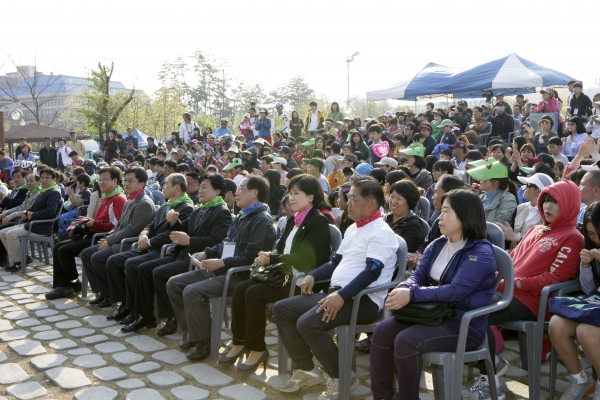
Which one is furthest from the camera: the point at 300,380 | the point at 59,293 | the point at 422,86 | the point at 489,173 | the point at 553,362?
the point at 422,86

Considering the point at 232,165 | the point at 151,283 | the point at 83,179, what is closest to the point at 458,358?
the point at 151,283

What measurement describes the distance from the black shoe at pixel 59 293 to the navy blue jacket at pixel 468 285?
15.8 ft

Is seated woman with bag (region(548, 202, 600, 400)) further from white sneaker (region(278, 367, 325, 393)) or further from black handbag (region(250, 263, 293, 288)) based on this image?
black handbag (region(250, 263, 293, 288))

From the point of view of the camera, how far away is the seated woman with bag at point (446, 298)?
2.94 meters

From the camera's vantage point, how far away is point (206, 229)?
16.9 ft

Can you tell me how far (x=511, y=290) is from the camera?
305 cm

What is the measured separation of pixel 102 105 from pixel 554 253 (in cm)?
2779

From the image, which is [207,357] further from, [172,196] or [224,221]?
[172,196]

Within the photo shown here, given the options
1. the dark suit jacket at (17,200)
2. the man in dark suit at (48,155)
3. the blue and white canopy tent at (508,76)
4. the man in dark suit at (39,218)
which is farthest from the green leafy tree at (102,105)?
the man in dark suit at (39,218)

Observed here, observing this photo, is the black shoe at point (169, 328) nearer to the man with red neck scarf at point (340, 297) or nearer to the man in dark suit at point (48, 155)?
the man with red neck scarf at point (340, 297)

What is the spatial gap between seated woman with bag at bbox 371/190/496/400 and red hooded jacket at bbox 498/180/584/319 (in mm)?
411

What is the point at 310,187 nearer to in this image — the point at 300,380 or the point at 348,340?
the point at 348,340

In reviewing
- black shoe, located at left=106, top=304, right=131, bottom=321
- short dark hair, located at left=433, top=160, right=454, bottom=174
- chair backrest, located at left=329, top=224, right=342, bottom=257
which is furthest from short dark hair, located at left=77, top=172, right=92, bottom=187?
chair backrest, located at left=329, top=224, right=342, bottom=257

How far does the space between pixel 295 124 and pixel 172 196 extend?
32.6ft
